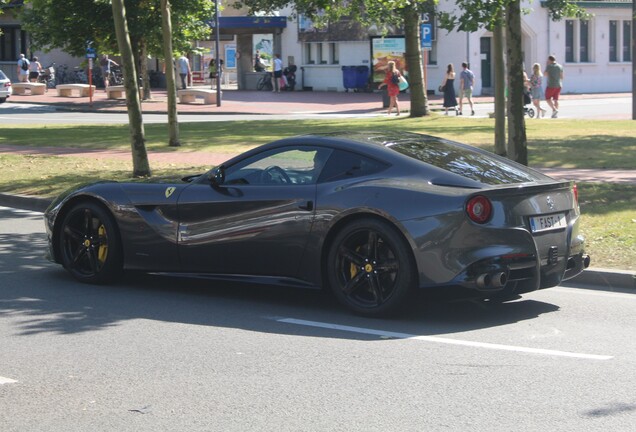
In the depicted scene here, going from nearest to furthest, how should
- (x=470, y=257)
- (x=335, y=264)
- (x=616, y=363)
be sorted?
(x=616, y=363)
(x=470, y=257)
(x=335, y=264)

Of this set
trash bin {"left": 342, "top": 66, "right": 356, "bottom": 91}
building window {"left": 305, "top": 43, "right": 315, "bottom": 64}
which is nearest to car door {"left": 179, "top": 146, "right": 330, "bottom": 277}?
trash bin {"left": 342, "top": 66, "right": 356, "bottom": 91}

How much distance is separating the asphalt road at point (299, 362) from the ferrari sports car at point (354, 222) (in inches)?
13.0

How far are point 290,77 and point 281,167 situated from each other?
46.6 metres

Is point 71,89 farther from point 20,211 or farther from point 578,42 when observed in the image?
point 20,211

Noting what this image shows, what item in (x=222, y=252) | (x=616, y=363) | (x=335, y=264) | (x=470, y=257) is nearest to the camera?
(x=616, y=363)

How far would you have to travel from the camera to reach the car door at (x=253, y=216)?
26.8ft

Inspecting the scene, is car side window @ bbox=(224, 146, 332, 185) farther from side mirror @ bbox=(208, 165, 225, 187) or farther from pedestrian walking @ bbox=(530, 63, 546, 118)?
pedestrian walking @ bbox=(530, 63, 546, 118)

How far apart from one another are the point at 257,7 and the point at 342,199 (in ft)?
77.7

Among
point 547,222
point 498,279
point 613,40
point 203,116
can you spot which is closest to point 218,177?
point 498,279

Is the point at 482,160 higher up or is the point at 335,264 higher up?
the point at 482,160

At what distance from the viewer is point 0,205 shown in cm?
1569

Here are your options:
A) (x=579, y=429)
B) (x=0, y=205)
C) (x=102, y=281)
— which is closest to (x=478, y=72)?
(x=0, y=205)

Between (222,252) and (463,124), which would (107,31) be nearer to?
(463,124)

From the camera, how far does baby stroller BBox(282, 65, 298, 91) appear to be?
54.5 metres
